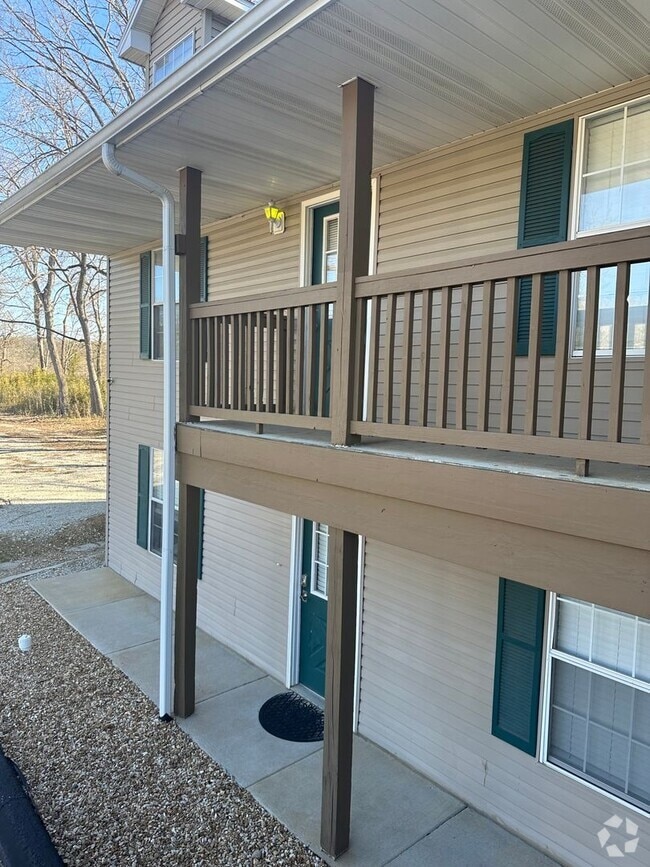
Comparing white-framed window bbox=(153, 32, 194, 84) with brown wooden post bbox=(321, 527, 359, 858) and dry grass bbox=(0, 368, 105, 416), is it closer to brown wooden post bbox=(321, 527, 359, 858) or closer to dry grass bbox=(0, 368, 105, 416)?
brown wooden post bbox=(321, 527, 359, 858)

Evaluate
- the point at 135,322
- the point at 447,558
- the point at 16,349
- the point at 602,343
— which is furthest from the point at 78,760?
the point at 16,349

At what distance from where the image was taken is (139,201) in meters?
5.62

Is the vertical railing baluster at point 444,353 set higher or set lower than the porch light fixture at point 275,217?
lower

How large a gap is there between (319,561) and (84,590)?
4221 mm

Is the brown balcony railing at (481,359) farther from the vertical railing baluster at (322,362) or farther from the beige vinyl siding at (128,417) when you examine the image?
the beige vinyl siding at (128,417)

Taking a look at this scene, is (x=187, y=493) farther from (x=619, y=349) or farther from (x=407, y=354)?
(x=619, y=349)

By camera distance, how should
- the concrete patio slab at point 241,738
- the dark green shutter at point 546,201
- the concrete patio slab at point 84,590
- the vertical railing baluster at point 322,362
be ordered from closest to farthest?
the vertical railing baluster at point 322,362 < the dark green shutter at point 546,201 < the concrete patio slab at point 241,738 < the concrete patio slab at point 84,590

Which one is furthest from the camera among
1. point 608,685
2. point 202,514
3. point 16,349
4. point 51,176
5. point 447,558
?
point 16,349

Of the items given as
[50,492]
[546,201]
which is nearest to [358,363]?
[546,201]

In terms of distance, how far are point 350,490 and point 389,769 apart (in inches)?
99.4

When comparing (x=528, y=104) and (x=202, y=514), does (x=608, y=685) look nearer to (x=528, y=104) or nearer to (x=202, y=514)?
(x=528, y=104)

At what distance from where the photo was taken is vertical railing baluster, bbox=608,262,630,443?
2.11 m

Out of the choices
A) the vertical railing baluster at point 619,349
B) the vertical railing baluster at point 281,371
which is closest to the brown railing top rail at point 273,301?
the vertical railing baluster at point 281,371

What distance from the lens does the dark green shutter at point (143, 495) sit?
7863 millimetres
